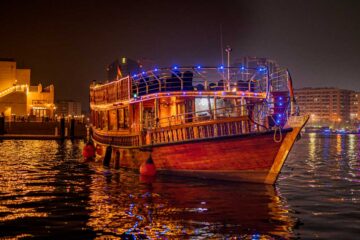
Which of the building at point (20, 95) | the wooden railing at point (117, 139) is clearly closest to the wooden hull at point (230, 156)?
the wooden railing at point (117, 139)

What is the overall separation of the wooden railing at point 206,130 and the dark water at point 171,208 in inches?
77.7

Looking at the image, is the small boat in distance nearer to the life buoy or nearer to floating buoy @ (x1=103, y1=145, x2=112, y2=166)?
floating buoy @ (x1=103, y1=145, x2=112, y2=166)

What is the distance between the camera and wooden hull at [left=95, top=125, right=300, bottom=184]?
1838cm

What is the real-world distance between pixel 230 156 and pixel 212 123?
62.7 inches

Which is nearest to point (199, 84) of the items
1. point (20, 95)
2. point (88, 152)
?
point (88, 152)

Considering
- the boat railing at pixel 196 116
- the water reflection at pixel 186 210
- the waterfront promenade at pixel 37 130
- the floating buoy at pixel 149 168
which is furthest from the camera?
the waterfront promenade at pixel 37 130

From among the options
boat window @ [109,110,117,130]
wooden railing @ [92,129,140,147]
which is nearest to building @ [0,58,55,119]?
wooden railing @ [92,129,140,147]

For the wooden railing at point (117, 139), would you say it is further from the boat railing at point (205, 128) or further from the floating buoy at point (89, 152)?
the boat railing at point (205, 128)

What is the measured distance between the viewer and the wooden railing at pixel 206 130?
18703mm

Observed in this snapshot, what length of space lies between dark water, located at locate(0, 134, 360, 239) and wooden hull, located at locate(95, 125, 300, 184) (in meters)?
0.52

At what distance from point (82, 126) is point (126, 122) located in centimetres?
5175

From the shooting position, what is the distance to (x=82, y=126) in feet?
250

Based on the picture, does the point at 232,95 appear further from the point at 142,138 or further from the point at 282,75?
the point at 142,138

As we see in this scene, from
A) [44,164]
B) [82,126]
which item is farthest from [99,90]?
[82,126]
